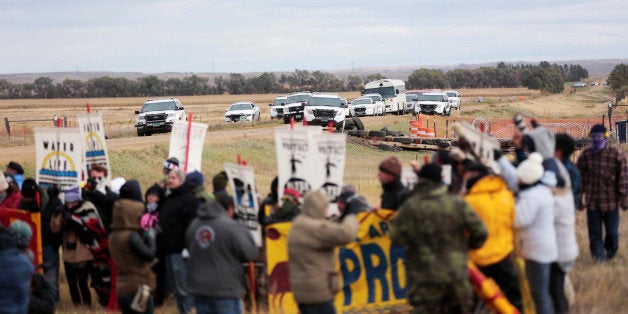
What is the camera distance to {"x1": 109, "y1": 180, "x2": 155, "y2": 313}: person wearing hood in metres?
9.24

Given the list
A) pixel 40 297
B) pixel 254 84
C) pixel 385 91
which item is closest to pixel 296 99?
pixel 385 91

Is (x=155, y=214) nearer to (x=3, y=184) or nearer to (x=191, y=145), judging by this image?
(x=191, y=145)

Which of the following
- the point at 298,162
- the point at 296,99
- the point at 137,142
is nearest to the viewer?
the point at 298,162

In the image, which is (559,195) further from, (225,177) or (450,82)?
(450,82)

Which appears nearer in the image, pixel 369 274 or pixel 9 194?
pixel 369 274

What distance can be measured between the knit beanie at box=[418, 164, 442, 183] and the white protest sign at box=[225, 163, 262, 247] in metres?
2.96

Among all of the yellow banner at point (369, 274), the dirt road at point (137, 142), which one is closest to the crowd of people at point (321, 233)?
the yellow banner at point (369, 274)

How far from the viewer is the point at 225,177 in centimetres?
1016

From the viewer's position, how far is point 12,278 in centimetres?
756

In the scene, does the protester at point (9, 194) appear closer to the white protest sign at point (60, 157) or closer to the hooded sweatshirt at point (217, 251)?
the white protest sign at point (60, 157)

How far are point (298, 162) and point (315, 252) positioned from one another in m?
2.21

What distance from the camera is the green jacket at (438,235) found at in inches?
288

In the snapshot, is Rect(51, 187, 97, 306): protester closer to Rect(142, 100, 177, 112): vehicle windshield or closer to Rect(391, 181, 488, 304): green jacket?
Rect(391, 181, 488, 304): green jacket

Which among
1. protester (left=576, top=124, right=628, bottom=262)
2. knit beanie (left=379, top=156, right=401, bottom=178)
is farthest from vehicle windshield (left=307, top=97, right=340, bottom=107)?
knit beanie (left=379, top=156, right=401, bottom=178)
